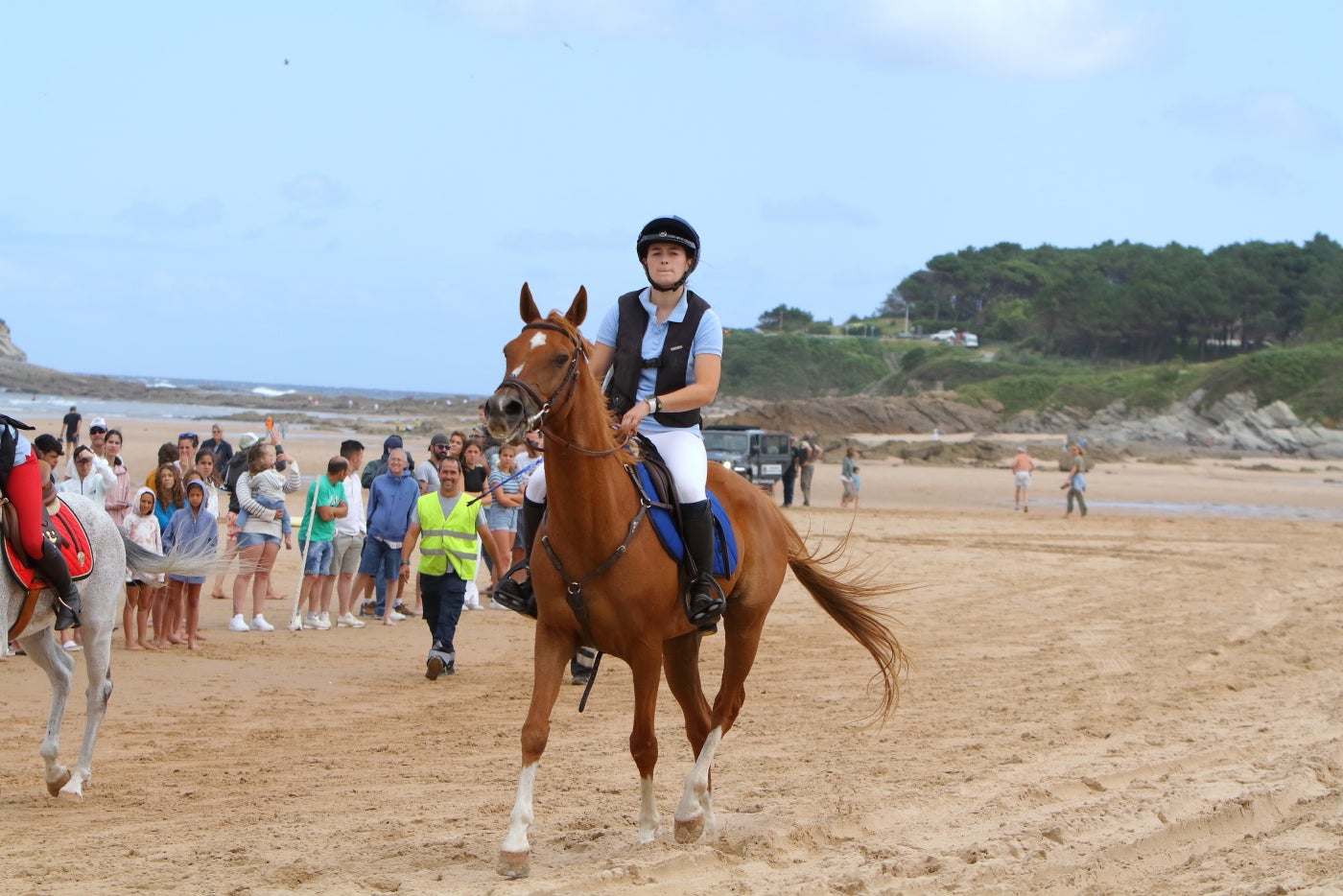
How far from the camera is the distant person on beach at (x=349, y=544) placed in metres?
13.8

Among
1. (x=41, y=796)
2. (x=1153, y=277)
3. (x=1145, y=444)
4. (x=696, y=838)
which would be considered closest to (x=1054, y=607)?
(x=696, y=838)

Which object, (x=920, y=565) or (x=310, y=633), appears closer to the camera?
(x=310, y=633)

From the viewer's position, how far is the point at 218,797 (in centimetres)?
712

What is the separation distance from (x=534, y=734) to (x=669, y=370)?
6.66 ft

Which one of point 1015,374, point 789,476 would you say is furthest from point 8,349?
point 789,476

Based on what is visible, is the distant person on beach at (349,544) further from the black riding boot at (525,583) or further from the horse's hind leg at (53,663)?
the black riding boot at (525,583)

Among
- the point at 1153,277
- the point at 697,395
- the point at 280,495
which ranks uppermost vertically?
the point at 1153,277

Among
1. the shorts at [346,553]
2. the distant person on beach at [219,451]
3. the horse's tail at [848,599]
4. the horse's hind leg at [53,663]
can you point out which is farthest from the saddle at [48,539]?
the distant person on beach at [219,451]

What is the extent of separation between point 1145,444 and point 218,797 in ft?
184

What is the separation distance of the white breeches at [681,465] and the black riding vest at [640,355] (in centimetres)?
11

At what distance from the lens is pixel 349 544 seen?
1388 centimetres

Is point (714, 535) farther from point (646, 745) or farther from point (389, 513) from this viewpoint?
point (389, 513)

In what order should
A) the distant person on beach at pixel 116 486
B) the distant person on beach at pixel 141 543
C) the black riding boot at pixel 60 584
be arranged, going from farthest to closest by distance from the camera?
the distant person on beach at pixel 116 486 → the distant person on beach at pixel 141 543 → the black riding boot at pixel 60 584

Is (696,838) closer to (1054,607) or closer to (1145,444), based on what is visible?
(1054,607)
